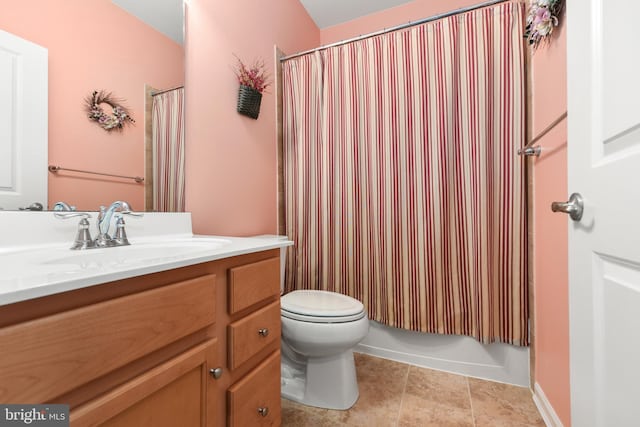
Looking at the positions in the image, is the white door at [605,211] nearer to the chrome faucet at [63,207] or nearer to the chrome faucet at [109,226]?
the chrome faucet at [109,226]

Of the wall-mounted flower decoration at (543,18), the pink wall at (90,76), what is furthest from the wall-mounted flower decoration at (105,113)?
the wall-mounted flower decoration at (543,18)

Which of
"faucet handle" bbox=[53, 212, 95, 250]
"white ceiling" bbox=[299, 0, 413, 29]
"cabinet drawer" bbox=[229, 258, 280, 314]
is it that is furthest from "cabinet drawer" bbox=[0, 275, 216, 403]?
"white ceiling" bbox=[299, 0, 413, 29]

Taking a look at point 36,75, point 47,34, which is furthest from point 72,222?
point 47,34

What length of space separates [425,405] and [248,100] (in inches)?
70.8

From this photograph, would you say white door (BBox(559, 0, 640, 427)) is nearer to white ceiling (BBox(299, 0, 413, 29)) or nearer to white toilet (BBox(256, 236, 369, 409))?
white toilet (BBox(256, 236, 369, 409))

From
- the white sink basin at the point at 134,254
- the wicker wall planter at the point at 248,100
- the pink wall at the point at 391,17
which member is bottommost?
the white sink basin at the point at 134,254

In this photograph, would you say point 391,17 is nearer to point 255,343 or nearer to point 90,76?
point 90,76

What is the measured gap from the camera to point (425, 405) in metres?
1.27

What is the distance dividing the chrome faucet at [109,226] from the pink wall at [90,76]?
10 centimetres

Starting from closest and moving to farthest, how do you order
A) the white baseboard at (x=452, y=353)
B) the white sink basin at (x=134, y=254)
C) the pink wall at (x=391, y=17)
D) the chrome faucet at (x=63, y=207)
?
the white sink basin at (x=134, y=254) → the chrome faucet at (x=63, y=207) → the white baseboard at (x=452, y=353) → the pink wall at (x=391, y=17)

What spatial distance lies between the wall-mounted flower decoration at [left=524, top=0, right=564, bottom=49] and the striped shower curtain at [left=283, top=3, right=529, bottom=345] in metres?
0.30

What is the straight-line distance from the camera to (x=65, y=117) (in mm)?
912

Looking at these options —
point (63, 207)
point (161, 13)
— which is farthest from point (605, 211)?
point (161, 13)

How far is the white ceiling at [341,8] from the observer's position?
2.05 meters
